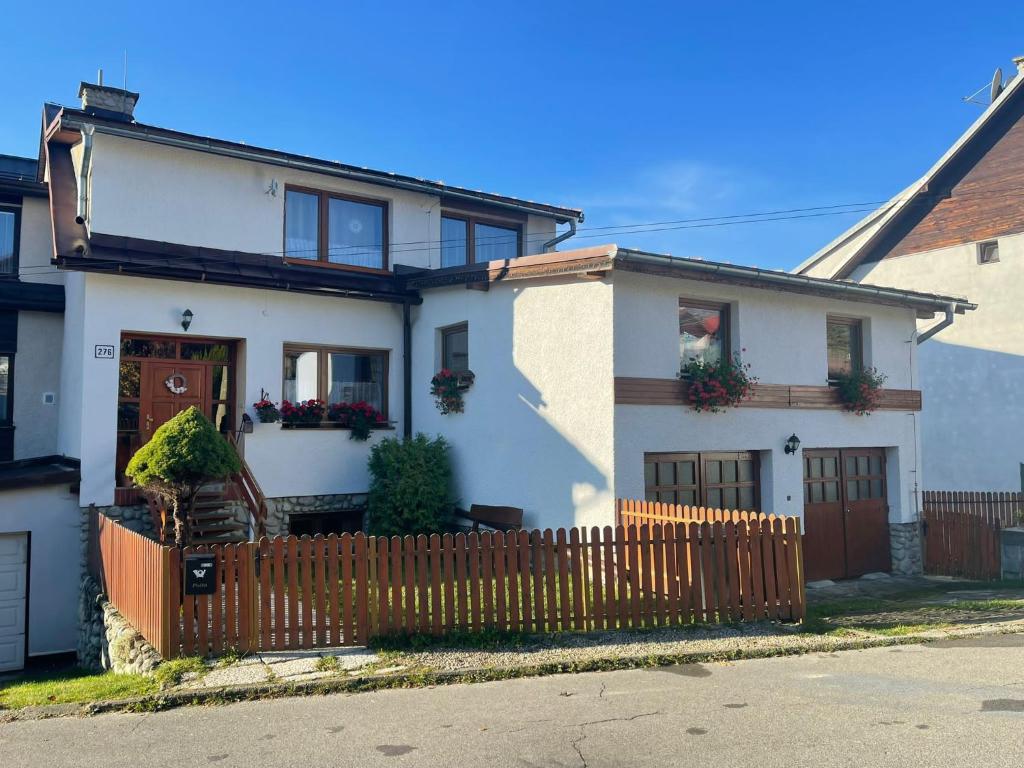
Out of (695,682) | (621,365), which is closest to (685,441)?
(621,365)

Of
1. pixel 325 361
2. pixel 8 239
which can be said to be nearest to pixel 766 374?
pixel 325 361

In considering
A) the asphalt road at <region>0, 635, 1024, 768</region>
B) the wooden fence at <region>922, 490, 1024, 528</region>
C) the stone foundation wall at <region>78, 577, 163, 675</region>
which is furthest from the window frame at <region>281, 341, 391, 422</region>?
the wooden fence at <region>922, 490, 1024, 528</region>

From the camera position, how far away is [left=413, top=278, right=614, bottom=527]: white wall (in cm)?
1177

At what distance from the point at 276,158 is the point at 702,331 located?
A: 8.09m

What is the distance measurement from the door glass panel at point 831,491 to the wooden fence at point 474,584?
216 inches

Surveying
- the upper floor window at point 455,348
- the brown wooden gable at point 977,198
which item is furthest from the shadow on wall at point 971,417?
the upper floor window at point 455,348

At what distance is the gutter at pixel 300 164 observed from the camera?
43.5ft

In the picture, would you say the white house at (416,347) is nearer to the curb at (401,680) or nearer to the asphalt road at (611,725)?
the curb at (401,680)

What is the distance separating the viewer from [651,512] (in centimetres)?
1062

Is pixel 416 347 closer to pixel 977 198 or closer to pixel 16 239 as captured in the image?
pixel 16 239

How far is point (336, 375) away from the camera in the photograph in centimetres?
1505

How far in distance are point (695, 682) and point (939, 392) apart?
1597 cm

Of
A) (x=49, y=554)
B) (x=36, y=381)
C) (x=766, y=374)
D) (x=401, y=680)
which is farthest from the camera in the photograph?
(x=36, y=381)

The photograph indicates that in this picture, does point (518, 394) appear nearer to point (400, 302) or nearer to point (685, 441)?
point (685, 441)
